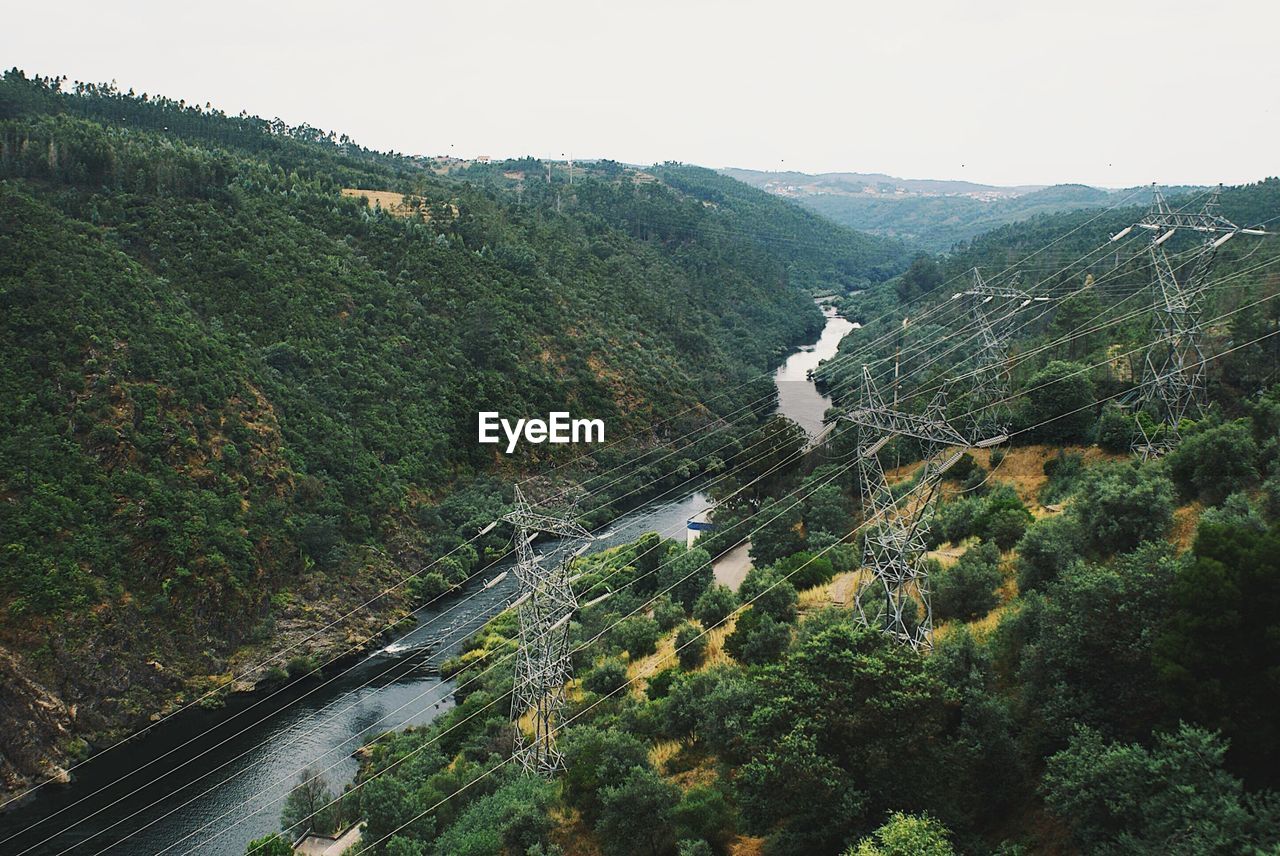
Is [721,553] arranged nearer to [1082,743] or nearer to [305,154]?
[1082,743]

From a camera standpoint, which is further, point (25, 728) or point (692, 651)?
point (25, 728)

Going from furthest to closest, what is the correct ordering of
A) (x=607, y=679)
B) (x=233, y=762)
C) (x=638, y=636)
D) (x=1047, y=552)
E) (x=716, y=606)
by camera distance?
(x=233, y=762), (x=638, y=636), (x=716, y=606), (x=607, y=679), (x=1047, y=552)

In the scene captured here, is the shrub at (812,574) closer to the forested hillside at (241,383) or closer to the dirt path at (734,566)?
the dirt path at (734,566)

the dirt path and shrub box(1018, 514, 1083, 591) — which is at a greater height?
shrub box(1018, 514, 1083, 591)

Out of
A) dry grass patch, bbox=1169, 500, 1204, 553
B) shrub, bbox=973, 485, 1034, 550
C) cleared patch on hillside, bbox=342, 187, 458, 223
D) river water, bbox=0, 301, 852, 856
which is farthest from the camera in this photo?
cleared patch on hillside, bbox=342, 187, 458, 223

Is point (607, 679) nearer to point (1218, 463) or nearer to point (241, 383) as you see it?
point (1218, 463)

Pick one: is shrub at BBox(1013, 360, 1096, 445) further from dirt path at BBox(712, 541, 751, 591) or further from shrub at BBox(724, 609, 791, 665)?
shrub at BBox(724, 609, 791, 665)

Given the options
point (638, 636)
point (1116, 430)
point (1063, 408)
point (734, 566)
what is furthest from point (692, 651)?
point (1063, 408)

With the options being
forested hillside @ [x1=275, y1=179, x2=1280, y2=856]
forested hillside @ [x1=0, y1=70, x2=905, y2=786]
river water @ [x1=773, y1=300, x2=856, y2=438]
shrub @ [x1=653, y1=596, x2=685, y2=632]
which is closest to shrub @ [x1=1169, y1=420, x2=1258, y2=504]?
forested hillside @ [x1=275, y1=179, x2=1280, y2=856]
